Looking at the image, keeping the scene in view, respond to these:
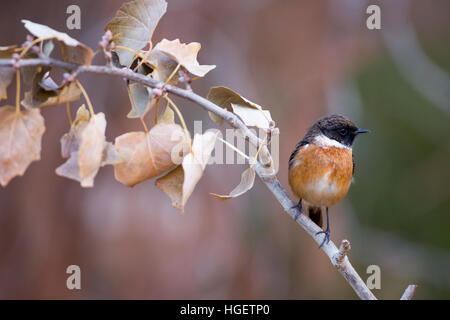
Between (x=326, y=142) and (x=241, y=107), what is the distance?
193 cm

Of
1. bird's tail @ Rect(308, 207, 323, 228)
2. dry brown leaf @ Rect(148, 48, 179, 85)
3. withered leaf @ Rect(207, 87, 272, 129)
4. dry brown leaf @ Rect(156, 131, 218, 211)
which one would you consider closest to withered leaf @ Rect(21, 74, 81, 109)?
dry brown leaf @ Rect(148, 48, 179, 85)

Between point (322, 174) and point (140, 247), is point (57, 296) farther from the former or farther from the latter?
point (322, 174)

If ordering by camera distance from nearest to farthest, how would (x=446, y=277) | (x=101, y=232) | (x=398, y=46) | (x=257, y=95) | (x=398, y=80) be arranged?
1. (x=101, y=232)
2. (x=257, y=95)
3. (x=398, y=46)
4. (x=446, y=277)
5. (x=398, y=80)

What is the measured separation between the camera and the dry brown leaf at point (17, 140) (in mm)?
1716

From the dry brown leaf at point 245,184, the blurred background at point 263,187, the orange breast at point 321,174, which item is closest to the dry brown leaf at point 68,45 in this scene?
the dry brown leaf at point 245,184

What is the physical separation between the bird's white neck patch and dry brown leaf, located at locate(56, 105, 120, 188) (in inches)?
93.5

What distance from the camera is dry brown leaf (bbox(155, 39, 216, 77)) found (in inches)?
76.9

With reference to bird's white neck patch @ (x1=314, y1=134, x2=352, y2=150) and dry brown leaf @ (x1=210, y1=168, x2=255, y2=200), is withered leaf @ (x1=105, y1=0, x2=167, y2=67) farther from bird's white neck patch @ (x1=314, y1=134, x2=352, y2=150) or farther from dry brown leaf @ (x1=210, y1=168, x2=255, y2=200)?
bird's white neck patch @ (x1=314, y1=134, x2=352, y2=150)

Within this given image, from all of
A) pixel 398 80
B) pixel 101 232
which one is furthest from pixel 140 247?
pixel 398 80

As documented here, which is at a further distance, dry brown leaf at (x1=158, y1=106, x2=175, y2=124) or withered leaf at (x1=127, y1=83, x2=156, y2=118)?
dry brown leaf at (x1=158, y1=106, x2=175, y2=124)

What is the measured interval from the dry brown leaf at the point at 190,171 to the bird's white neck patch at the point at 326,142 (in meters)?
2.11

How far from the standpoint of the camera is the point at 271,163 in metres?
2.21

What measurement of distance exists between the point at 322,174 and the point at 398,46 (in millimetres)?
5095

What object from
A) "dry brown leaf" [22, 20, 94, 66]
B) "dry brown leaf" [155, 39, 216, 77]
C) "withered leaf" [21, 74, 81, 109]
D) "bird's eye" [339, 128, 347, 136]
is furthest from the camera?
"bird's eye" [339, 128, 347, 136]
